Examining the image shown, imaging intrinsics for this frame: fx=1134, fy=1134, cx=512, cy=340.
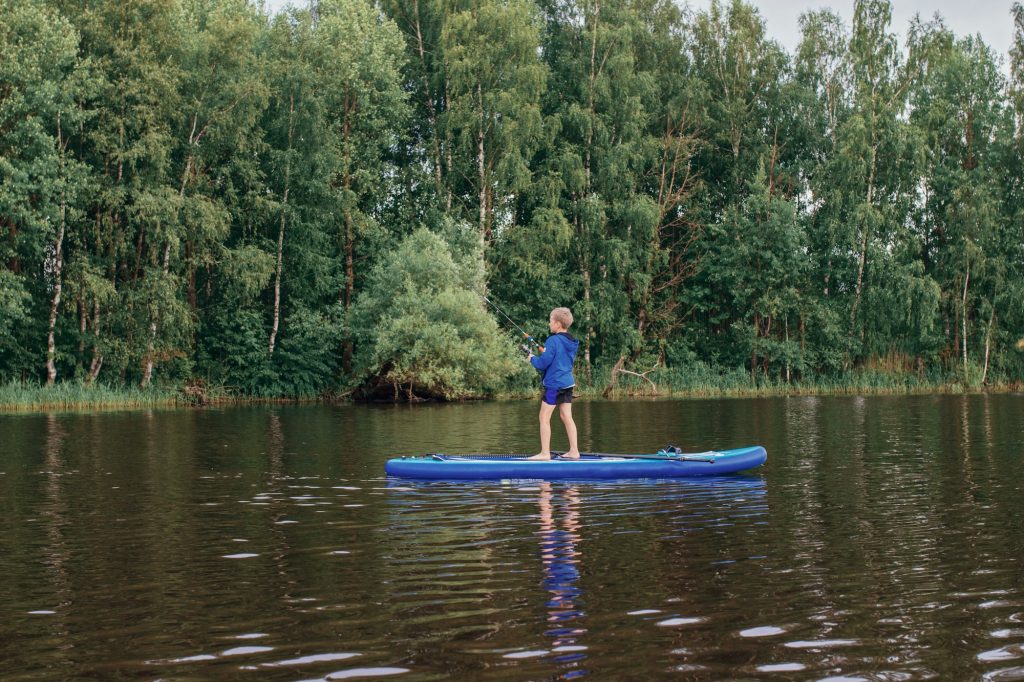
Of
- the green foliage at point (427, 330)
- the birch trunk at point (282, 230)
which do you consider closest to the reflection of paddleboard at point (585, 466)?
the green foliage at point (427, 330)

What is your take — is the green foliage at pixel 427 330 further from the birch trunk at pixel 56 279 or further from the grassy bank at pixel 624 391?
the birch trunk at pixel 56 279

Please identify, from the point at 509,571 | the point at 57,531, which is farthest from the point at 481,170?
the point at 509,571

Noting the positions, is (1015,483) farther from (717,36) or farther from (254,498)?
(717,36)

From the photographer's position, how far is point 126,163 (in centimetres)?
4128

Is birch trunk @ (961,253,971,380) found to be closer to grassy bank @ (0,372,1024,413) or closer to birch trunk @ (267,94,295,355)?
grassy bank @ (0,372,1024,413)

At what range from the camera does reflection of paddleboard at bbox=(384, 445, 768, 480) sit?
14.9m

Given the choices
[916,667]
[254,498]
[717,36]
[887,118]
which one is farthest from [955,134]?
[916,667]

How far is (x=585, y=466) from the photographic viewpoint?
14898mm

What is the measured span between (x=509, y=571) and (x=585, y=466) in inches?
244

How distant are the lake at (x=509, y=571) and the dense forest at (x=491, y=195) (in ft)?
74.1

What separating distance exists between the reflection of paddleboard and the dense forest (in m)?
22.9

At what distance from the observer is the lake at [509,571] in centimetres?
632

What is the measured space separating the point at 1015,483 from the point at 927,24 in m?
41.8

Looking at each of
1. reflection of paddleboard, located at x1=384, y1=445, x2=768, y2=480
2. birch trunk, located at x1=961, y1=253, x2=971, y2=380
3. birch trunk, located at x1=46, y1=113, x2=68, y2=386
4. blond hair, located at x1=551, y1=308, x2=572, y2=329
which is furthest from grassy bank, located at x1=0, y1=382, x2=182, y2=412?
birch trunk, located at x1=961, y1=253, x2=971, y2=380
